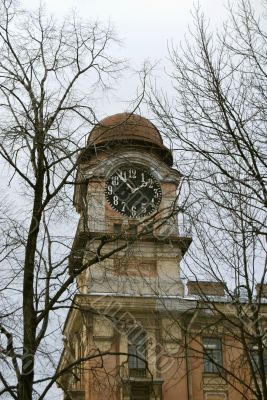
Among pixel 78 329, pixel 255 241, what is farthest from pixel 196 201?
pixel 78 329

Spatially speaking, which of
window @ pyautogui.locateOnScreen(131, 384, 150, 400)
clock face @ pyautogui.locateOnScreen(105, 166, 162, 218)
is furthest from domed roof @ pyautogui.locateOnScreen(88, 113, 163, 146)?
clock face @ pyautogui.locateOnScreen(105, 166, 162, 218)

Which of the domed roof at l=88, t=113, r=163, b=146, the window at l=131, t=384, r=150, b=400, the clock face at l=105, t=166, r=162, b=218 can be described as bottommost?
the window at l=131, t=384, r=150, b=400

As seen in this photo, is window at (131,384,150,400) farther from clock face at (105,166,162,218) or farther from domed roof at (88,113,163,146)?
domed roof at (88,113,163,146)

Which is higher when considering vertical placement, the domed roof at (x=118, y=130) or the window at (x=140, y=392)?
the domed roof at (x=118, y=130)

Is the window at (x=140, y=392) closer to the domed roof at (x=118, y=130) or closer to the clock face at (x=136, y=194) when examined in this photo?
the clock face at (x=136, y=194)

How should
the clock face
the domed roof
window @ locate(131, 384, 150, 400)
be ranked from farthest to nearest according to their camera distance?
the clock face
window @ locate(131, 384, 150, 400)
the domed roof

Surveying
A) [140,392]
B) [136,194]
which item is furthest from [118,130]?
[136,194]

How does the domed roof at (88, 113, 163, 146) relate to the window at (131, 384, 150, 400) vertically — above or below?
above

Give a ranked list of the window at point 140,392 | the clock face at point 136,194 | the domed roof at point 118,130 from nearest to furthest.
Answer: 1. the domed roof at point 118,130
2. the window at point 140,392
3. the clock face at point 136,194

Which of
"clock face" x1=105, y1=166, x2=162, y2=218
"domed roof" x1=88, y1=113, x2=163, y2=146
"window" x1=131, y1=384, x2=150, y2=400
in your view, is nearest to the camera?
"domed roof" x1=88, y1=113, x2=163, y2=146

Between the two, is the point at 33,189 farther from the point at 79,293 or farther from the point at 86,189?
the point at 79,293

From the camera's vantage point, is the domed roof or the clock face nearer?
the domed roof

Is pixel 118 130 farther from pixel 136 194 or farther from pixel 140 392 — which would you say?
pixel 136 194

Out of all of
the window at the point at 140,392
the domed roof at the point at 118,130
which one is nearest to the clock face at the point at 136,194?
the window at the point at 140,392
